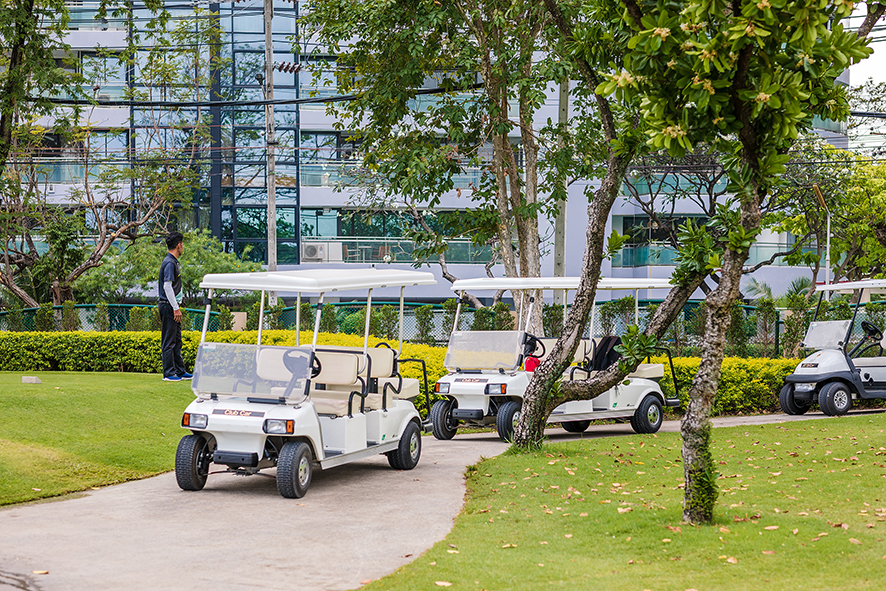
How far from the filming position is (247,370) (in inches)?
345

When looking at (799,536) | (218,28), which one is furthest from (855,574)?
(218,28)

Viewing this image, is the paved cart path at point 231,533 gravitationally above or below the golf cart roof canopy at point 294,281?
below

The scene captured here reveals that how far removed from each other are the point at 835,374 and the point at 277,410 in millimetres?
10668

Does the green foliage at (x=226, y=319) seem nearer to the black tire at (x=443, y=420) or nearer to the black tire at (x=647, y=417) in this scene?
the black tire at (x=443, y=420)

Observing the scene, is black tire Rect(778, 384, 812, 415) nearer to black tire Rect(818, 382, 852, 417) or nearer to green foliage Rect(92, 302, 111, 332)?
black tire Rect(818, 382, 852, 417)

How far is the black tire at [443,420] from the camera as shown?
12.5 metres

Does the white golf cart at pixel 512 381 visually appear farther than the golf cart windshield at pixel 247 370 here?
Yes

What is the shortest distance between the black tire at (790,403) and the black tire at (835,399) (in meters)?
0.48

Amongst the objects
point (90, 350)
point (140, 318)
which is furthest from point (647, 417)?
point (140, 318)

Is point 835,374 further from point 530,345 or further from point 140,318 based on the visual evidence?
point 140,318

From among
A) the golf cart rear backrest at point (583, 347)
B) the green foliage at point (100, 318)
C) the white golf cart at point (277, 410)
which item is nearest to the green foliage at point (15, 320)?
the green foliage at point (100, 318)

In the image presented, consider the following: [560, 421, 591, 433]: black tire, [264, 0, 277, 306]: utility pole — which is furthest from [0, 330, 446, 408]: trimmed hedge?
[264, 0, 277, 306]: utility pole

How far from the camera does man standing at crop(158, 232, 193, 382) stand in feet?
40.5

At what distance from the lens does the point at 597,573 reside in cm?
566
